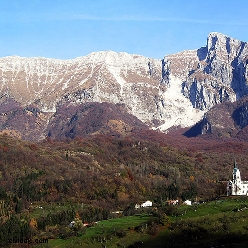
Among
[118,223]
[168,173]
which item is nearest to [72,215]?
[118,223]

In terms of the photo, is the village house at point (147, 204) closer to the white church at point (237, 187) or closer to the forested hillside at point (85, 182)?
the forested hillside at point (85, 182)

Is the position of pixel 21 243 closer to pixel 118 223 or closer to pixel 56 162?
pixel 118 223

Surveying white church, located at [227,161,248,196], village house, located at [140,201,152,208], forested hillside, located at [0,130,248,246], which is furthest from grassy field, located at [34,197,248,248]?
white church, located at [227,161,248,196]

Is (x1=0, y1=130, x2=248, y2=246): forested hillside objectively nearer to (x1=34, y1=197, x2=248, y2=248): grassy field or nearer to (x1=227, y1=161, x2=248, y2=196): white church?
(x1=227, y1=161, x2=248, y2=196): white church

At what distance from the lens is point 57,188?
439 ft

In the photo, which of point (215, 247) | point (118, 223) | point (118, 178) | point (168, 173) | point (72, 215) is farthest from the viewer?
point (168, 173)

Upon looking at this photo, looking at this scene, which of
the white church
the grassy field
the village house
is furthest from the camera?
the white church

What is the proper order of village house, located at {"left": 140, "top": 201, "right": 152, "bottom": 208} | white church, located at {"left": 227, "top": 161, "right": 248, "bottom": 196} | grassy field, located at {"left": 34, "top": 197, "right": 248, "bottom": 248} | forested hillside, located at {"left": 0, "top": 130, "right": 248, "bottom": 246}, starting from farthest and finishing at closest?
1. white church, located at {"left": 227, "top": 161, "right": 248, "bottom": 196}
2. village house, located at {"left": 140, "top": 201, "right": 152, "bottom": 208}
3. forested hillside, located at {"left": 0, "top": 130, "right": 248, "bottom": 246}
4. grassy field, located at {"left": 34, "top": 197, "right": 248, "bottom": 248}

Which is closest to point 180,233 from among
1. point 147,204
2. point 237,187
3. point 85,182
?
point 147,204

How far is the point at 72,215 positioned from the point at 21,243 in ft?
65.7

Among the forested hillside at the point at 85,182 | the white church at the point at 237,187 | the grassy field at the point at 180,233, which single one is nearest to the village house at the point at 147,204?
the forested hillside at the point at 85,182

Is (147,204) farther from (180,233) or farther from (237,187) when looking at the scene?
(180,233)

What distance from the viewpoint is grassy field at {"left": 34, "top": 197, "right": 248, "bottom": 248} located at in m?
77.6

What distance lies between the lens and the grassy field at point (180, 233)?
77.6 meters
